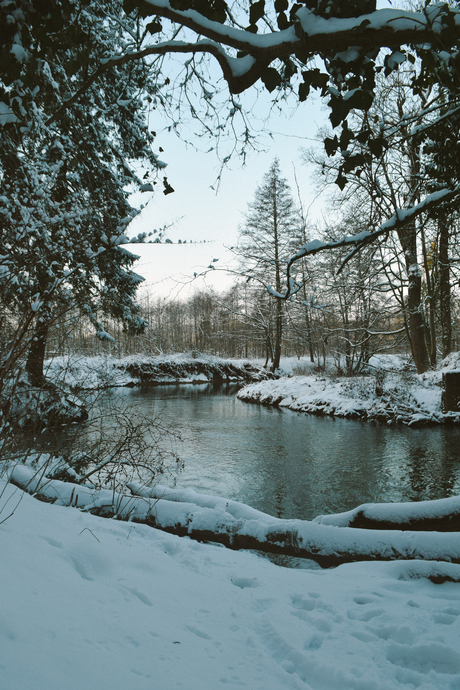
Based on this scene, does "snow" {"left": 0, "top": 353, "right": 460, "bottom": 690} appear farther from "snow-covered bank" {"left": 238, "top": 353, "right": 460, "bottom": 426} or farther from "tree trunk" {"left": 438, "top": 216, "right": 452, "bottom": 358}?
"tree trunk" {"left": 438, "top": 216, "right": 452, "bottom": 358}

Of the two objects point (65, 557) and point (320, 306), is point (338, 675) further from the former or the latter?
point (320, 306)

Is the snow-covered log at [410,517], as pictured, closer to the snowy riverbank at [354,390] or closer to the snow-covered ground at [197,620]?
the snow-covered ground at [197,620]

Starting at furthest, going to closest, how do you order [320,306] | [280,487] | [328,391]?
1. [328,391]
2. [280,487]
3. [320,306]

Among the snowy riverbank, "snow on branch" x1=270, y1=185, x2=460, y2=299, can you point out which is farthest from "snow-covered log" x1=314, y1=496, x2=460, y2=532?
the snowy riverbank

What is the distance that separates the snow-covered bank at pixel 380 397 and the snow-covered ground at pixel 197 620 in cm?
912

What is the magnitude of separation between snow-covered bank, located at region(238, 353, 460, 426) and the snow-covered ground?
29.9ft

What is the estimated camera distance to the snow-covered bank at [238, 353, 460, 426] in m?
10.5

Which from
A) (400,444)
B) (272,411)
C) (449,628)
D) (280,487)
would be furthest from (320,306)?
(272,411)

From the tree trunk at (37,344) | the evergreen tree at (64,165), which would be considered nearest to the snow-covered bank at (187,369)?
the evergreen tree at (64,165)

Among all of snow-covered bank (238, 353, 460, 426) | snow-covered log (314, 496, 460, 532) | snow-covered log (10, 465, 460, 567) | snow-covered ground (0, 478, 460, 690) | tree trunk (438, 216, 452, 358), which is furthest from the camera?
tree trunk (438, 216, 452, 358)

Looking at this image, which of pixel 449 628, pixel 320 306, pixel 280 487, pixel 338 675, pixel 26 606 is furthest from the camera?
pixel 280 487

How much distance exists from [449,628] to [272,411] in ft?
41.5

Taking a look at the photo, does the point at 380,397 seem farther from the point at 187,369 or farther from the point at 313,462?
the point at 187,369

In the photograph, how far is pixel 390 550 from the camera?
2719 millimetres
